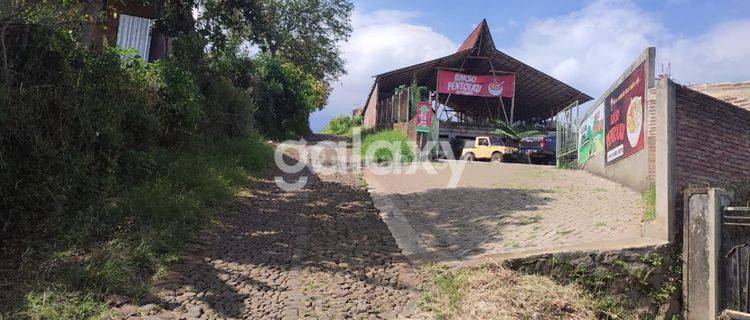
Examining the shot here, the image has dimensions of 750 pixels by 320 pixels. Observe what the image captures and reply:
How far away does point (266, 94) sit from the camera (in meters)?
19.9

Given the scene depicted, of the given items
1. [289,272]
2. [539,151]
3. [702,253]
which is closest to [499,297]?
[289,272]

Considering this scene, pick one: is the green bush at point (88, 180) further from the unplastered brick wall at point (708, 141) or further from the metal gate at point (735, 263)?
the unplastered brick wall at point (708, 141)

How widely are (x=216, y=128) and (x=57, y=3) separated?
4963 millimetres

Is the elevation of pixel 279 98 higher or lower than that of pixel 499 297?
higher

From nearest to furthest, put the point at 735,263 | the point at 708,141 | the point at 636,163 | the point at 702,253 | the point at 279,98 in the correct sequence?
1. the point at 735,263
2. the point at 702,253
3. the point at 708,141
4. the point at 636,163
5. the point at 279,98

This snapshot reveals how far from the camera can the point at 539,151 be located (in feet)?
64.5

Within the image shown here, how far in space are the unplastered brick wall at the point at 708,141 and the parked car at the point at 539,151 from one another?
1211 centimetres

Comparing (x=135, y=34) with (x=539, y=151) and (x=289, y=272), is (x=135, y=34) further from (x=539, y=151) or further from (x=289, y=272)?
(x=539, y=151)

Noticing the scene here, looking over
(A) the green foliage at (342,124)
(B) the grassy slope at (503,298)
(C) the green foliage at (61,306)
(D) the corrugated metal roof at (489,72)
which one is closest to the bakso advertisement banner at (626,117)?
(B) the grassy slope at (503,298)

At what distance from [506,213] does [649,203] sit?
82.6 inches

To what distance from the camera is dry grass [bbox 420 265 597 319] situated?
14.8 ft

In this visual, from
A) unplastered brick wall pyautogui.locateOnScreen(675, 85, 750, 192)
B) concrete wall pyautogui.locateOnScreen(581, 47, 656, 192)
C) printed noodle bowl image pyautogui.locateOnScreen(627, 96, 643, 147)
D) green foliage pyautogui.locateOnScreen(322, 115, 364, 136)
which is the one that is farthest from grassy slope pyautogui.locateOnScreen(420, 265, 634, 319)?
green foliage pyautogui.locateOnScreen(322, 115, 364, 136)

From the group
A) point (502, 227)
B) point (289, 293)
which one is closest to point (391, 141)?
point (502, 227)

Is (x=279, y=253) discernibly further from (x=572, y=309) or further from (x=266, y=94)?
(x=266, y=94)
